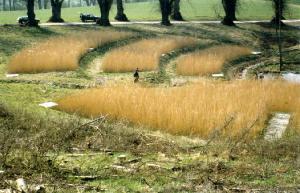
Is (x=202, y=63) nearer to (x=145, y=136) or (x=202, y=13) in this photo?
(x=145, y=136)

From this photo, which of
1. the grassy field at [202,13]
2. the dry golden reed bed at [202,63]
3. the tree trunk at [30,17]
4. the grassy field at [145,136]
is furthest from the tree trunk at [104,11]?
the grassy field at [145,136]

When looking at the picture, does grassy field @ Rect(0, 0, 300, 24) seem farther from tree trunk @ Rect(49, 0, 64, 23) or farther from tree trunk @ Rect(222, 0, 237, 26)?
tree trunk @ Rect(49, 0, 64, 23)

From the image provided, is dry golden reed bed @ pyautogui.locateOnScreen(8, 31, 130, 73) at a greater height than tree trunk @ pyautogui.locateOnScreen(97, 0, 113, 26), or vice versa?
tree trunk @ pyautogui.locateOnScreen(97, 0, 113, 26)

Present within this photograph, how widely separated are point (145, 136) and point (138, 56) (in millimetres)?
17435

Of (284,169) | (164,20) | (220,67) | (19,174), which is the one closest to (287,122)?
(284,169)

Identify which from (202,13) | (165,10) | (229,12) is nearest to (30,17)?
(165,10)

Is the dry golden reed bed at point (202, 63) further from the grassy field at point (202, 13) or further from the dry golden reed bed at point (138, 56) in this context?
the grassy field at point (202, 13)

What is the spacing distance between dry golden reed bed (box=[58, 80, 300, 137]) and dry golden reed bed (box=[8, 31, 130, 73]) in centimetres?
713

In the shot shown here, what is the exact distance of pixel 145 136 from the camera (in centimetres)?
1229

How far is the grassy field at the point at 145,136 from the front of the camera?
28.3 feet

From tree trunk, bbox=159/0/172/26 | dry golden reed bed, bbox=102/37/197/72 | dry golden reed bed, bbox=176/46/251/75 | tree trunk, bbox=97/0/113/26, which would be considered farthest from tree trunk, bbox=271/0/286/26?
tree trunk, bbox=97/0/113/26

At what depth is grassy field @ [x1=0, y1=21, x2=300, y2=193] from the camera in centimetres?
864

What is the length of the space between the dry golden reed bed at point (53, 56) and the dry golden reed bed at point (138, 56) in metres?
1.88

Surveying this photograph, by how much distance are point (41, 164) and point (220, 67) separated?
70.6 ft
